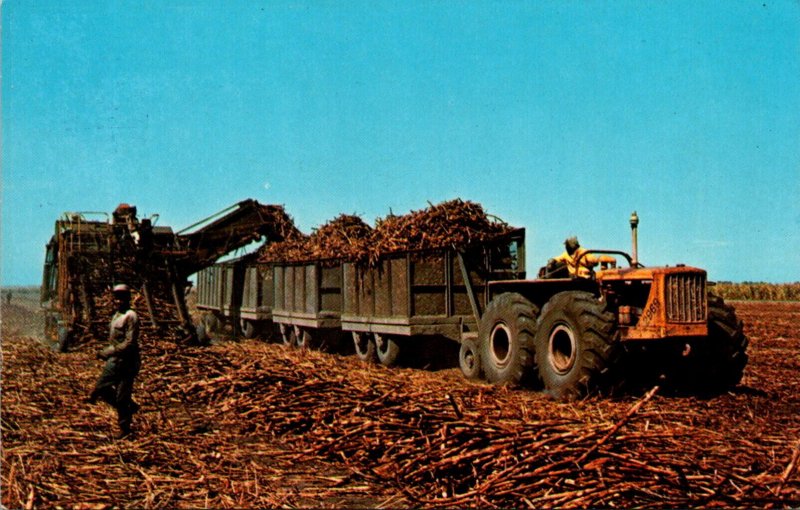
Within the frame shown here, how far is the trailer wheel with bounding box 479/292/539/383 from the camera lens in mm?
9500

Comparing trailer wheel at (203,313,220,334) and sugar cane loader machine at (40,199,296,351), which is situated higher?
sugar cane loader machine at (40,199,296,351)

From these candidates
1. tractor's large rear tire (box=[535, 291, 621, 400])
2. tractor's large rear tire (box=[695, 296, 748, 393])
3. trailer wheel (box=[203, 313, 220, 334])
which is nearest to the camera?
tractor's large rear tire (box=[535, 291, 621, 400])

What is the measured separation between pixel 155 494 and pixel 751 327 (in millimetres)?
20304

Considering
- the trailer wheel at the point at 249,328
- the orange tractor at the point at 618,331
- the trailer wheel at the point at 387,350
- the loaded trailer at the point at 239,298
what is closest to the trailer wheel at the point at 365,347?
the trailer wheel at the point at 387,350

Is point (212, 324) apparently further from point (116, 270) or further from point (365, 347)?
point (365, 347)

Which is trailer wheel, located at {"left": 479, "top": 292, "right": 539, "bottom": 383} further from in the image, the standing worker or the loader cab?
the loader cab

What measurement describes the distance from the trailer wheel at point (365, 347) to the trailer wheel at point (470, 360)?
9.47 ft

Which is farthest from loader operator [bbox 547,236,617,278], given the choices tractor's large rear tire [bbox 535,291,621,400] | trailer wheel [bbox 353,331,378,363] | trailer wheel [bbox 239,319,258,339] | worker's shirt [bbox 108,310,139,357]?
trailer wheel [bbox 239,319,258,339]

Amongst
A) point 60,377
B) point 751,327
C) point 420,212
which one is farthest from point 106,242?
point 751,327

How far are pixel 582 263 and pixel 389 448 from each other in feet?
16.1

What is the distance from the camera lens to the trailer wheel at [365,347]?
13812mm

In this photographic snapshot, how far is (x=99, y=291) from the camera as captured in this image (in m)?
16.5

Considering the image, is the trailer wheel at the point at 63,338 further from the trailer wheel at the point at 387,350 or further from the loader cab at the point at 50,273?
the trailer wheel at the point at 387,350

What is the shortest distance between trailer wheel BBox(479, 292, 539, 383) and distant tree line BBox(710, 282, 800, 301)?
135 feet
